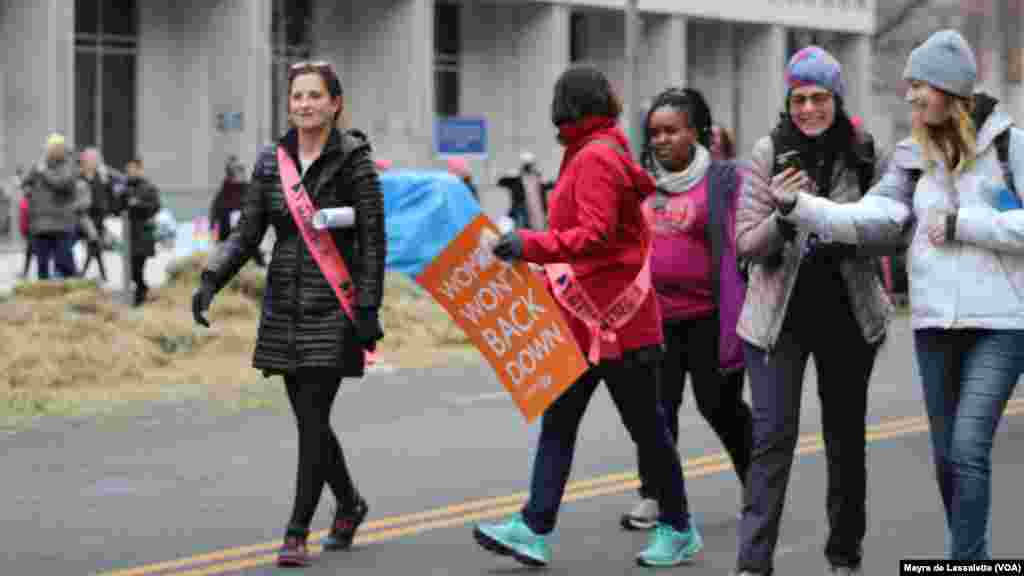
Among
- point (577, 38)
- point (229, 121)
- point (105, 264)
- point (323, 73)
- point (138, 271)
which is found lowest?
point (105, 264)

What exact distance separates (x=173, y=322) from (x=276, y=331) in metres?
9.56

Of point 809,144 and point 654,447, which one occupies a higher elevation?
point 809,144

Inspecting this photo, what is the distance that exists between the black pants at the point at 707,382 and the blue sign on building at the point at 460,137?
22647 mm

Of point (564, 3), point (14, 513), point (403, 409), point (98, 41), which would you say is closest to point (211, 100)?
point (98, 41)

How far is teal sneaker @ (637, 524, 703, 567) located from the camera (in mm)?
7930

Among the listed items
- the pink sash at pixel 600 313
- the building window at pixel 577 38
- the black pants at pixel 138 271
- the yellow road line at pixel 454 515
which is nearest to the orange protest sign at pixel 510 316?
the pink sash at pixel 600 313

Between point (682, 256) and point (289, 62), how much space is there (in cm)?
4298

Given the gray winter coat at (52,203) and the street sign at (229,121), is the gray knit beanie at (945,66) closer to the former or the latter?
the gray winter coat at (52,203)

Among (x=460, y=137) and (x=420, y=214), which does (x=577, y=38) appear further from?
(x=420, y=214)

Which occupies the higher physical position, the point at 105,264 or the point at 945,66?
the point at 945,66

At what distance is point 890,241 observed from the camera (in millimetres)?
6695

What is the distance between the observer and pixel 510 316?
25.2 ft

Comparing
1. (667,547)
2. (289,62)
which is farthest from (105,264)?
(667,547)

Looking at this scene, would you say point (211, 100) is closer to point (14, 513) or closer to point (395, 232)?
point (395, 232)
